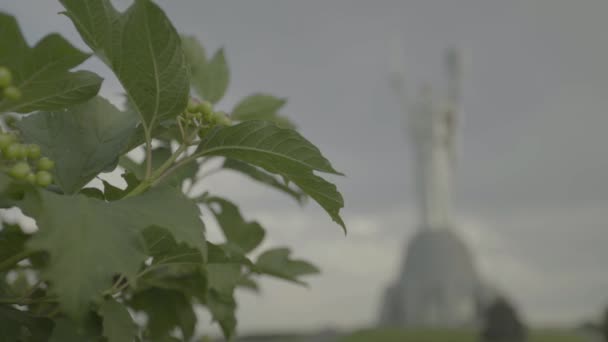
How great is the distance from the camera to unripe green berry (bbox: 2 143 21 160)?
66 cm

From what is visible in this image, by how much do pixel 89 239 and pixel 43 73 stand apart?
0.81ft

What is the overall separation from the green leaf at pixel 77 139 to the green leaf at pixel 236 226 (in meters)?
0.46

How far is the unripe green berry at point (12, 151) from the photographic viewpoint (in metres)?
0.66

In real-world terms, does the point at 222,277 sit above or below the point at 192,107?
below

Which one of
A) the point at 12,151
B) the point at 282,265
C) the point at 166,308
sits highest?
the point at 12,151

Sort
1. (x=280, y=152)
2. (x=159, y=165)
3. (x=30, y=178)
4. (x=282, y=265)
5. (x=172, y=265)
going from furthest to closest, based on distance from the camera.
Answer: (x=282, y=265) < (x=159, y=165) < (x=172, y=265) < (x=280, y=152) < (x=30, y=178)

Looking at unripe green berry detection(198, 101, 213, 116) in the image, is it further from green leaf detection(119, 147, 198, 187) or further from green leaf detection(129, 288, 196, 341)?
green leaf detection(129, 288, 196, 341)

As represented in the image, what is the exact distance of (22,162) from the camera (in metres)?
0.66

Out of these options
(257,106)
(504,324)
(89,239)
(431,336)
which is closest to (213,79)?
(257,106)

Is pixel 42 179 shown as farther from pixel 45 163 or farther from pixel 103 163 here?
pixel 103 163

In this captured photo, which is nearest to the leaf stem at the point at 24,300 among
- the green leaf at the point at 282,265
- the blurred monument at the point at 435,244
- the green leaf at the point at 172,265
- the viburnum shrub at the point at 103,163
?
the viburnum shrub at the point at 103,163

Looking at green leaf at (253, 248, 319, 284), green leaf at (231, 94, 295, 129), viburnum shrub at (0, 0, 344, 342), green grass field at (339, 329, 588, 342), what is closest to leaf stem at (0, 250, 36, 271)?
viburnum shrub at (0, 0, 344, 342)

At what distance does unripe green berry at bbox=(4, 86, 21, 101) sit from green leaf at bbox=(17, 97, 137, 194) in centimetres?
16

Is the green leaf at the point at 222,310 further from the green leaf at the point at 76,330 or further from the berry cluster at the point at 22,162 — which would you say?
the berry cluster at the point at 22,162
